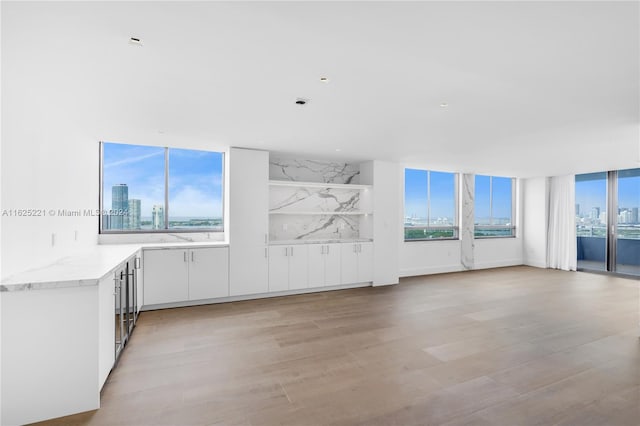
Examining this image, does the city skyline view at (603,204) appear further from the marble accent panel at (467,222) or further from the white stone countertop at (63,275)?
the white stone countertop at (63,275)

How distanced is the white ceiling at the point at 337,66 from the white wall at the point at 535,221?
4.90m

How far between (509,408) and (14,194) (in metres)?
4.19

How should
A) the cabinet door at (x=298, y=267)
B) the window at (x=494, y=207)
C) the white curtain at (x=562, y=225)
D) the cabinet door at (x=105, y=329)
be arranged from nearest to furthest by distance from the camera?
the cabinet door at (x=105, y=329)
the cabinet door at (x=298, y=267)
the white curtain at (x=562, y=225)
the window at (x=494, y=207)

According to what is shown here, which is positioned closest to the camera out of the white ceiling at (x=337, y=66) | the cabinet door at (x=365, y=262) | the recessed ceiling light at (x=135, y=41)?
the white ceiling at (x=337, y=66)

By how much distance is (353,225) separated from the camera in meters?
6.63

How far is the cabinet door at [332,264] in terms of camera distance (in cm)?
572

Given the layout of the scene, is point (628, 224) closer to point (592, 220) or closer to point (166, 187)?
point (592, 220)

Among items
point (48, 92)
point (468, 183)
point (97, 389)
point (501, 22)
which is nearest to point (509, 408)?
point (501, 22)

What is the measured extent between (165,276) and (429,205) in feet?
19.5

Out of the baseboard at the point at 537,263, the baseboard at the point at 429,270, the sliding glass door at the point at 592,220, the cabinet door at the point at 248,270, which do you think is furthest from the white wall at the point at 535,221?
the cabinet door at the point at 248,270

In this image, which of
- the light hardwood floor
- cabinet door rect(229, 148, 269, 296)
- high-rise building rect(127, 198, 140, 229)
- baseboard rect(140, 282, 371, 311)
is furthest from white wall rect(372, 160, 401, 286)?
high-rise building rect(127, 198, 140, 229)

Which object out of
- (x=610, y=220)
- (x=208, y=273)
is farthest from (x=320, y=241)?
(x=610, y=220)

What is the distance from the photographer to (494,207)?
8.70 metres

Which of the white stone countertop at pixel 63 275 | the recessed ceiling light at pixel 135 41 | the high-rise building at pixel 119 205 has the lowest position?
the white stone countertop at pixel 63 275
